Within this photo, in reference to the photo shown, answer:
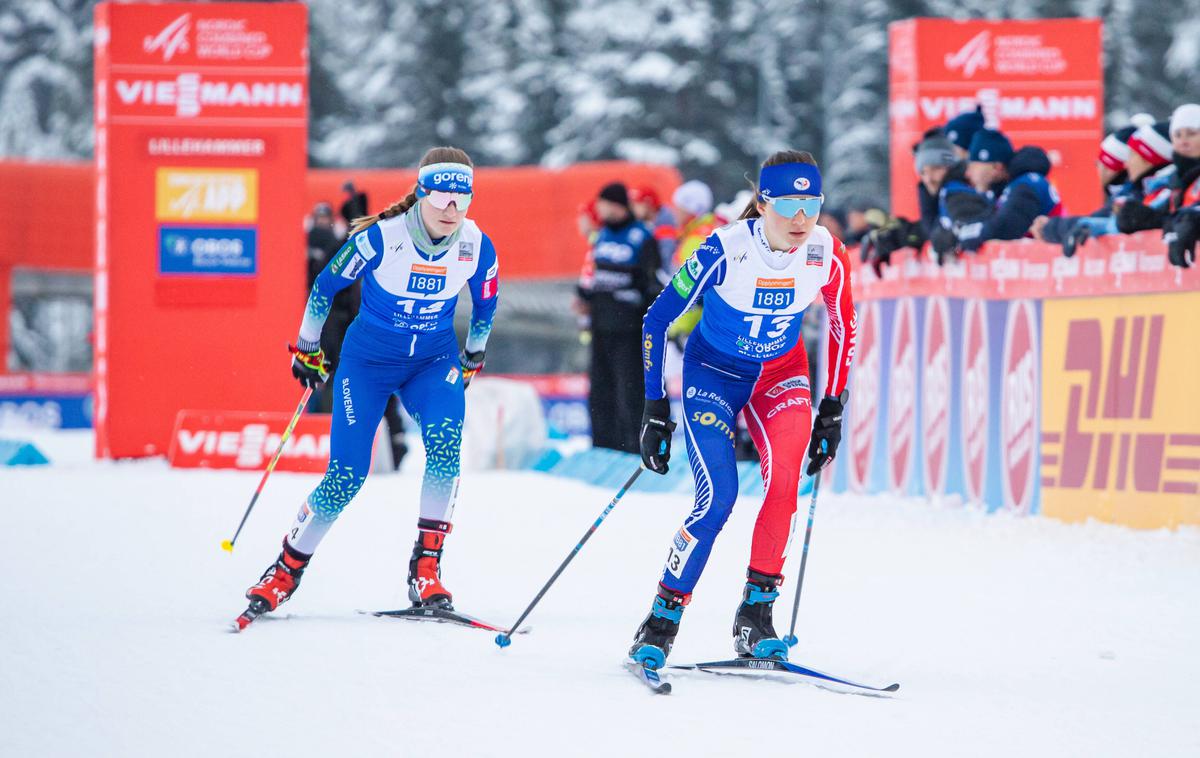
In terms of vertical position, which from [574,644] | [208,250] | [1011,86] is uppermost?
[1011,86]

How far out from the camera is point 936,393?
34.4 ft

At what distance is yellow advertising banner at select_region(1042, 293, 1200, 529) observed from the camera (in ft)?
27.0

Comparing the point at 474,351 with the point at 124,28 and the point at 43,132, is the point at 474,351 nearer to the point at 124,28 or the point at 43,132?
the point at 124,28

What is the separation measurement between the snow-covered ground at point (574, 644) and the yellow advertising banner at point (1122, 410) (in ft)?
0.70

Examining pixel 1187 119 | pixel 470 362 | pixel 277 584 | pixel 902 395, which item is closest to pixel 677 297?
pixel 470 362

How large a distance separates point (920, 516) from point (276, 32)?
784cm

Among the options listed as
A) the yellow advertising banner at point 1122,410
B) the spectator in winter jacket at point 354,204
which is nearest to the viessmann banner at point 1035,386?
the yellow advertising banner at point 1122,410

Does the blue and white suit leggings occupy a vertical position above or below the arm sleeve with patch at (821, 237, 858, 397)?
below

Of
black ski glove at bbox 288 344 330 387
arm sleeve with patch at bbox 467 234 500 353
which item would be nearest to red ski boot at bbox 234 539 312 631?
black ski glove at bbox 288 344 330 387

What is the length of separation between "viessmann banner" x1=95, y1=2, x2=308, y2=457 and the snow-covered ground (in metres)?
4.39

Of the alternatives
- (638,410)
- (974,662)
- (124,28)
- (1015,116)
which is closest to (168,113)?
(124,28)

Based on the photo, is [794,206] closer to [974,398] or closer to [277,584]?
[277,584]

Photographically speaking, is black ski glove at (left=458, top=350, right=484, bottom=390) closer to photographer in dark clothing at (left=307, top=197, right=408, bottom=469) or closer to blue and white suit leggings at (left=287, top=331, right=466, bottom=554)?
blue and white suit leggings at (left=287, top=331, right=466, bottom=554)

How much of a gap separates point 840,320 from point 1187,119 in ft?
12.9
